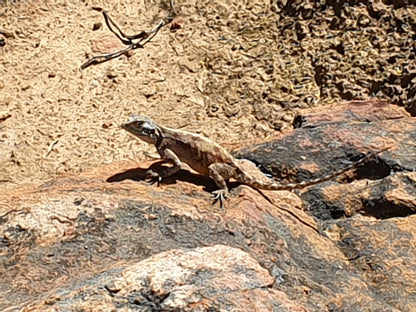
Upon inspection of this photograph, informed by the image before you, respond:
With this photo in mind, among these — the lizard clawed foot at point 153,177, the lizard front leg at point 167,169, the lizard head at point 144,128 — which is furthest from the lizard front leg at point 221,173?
the lizard head at point 144,128

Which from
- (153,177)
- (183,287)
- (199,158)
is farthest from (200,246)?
(199,158)

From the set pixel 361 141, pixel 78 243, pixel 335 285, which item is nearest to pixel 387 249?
pixel 335 285

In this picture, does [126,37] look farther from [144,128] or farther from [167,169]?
[167,169]

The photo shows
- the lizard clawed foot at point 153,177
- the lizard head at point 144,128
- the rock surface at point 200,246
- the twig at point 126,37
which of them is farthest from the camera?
the twig at point 126,37

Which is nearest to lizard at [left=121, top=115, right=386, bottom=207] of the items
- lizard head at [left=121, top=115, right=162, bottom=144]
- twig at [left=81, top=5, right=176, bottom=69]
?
lizard head at [left=121, top=115, right=162, bottom=144]

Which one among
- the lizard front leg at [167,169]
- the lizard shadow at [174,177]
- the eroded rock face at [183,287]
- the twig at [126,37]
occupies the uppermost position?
the twig at [126,37]

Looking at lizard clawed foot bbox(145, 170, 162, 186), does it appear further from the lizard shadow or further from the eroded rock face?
the eroded rock face

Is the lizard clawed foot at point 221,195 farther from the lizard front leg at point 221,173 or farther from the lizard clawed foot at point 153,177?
the lizard clawed foot at point 153,177

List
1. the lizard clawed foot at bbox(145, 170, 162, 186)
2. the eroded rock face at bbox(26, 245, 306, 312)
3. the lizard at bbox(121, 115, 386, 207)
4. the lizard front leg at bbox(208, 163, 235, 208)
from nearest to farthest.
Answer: the eroded rock face at bbox(26, 245, 306, 312) → the lizard clawed foot at bbox(145, 170, 162, 186) → the lizard front leg at bbox(208, 163, 235, 208) → the lizard at bbox(121, 115, 386, 207)
